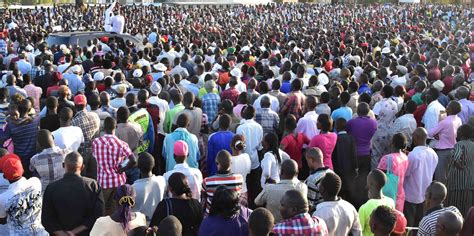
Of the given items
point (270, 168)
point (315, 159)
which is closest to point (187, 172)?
point (270, 168)

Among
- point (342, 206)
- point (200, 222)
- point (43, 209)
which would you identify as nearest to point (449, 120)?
point (342, 206)

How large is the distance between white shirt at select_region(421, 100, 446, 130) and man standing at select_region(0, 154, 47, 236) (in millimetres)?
5777

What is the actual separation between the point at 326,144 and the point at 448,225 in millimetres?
3229

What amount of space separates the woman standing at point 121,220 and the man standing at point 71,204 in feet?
2.29

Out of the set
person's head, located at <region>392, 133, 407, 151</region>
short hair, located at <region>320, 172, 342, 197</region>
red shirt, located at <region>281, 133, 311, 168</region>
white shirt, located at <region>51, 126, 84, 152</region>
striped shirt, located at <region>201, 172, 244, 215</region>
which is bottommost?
red shirt, located at <region>281, 133, 311, 168</region>

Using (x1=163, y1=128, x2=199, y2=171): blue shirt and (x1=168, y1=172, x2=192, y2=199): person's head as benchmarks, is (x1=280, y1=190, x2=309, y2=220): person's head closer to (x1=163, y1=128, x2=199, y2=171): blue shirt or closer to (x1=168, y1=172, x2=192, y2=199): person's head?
(x1=168, y1=172, x2=192, y2=199): person's head

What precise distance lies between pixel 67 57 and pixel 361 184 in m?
7.73

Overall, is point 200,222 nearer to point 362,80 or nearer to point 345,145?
point 345,145

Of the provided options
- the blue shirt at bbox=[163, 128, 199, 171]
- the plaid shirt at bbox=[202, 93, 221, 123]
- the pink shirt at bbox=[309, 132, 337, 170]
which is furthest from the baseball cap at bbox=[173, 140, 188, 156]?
the plaid shirt at bbox=[202, 93, 221, 123]

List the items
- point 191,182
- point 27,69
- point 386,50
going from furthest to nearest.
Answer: point 386,50 < point 27,69 < point 191,182

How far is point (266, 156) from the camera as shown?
23.7ft

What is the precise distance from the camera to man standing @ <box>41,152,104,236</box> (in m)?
5.81

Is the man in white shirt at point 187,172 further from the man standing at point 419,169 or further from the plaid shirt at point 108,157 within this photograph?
the man standing at point 419,169

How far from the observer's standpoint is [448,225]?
4.86 metres
